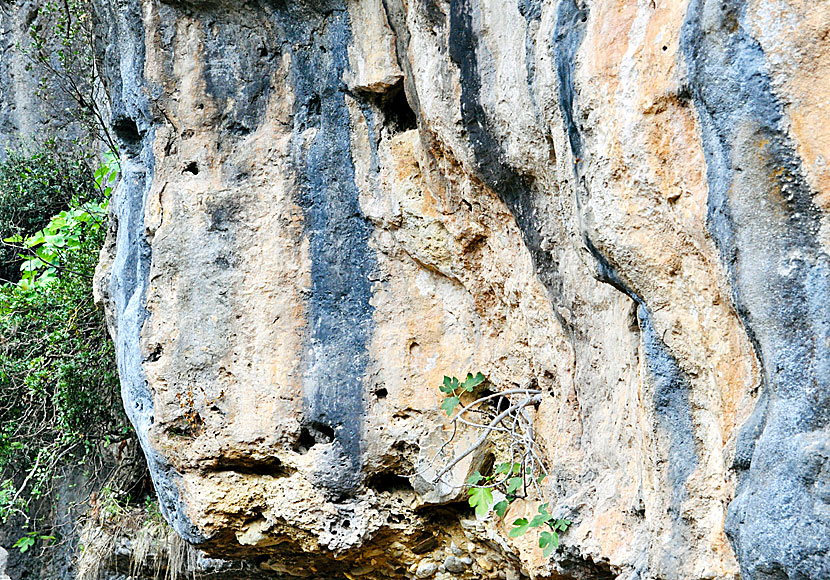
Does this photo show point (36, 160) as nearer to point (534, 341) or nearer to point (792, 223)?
point (534, 341)

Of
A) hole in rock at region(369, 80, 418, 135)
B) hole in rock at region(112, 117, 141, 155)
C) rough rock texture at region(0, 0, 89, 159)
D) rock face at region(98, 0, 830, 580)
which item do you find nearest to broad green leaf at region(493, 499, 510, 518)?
rock face at region(98, 0, 830, 580)

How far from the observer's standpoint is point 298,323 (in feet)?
9.05

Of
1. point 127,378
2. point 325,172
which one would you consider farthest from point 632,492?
point 127,378

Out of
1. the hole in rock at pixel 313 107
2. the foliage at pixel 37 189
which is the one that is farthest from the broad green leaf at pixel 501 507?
the foliage at pixel 37 189

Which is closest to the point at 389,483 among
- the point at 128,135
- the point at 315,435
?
the point at 315,435

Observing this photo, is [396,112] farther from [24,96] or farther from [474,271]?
[24,96]

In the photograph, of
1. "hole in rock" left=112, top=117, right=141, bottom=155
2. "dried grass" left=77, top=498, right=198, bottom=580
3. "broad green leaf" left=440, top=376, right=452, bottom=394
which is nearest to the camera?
"broad green leaf" left=440, top=376, right=452, bottom=394

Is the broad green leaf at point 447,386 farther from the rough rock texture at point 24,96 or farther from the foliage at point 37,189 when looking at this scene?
the rough rock texture at point 24,96

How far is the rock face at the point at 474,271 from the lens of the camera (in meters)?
1.34

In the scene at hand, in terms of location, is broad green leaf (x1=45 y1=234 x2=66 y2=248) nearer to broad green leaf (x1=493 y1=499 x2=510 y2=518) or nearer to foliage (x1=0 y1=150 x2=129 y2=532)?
foliage (x1=0 y1=150 x2=129 y2=532)

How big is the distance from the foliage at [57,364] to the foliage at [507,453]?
2323 mm

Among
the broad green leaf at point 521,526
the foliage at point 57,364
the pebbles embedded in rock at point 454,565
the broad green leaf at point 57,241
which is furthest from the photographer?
the broad green leaf at point 57,241

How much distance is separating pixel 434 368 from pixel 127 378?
1.04m

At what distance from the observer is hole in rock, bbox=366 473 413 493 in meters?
2.79
